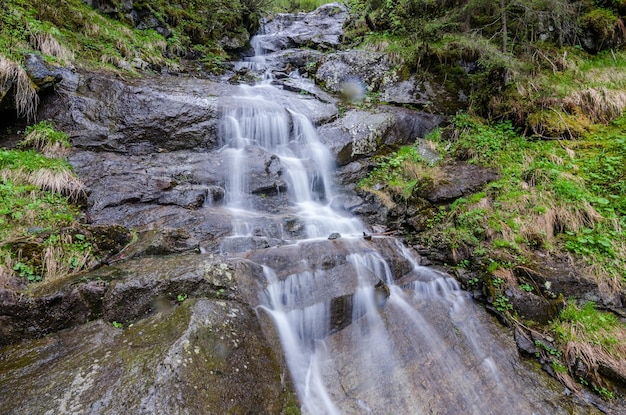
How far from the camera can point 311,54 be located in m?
12.8

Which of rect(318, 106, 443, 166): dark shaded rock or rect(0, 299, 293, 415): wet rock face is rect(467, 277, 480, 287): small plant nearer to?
rect(0, 299, 293, 415): wet rock face

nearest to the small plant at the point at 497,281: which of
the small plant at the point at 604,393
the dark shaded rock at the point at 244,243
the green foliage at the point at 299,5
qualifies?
the small plant at the point at 604,393

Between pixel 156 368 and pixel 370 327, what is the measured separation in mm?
2435

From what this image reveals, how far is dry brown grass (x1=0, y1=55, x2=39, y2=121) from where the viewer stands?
Result: 5.04 meters

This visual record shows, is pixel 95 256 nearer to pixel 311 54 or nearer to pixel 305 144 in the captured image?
pixel 305 144

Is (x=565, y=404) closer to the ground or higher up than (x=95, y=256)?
closer to the ground

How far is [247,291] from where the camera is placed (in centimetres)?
351

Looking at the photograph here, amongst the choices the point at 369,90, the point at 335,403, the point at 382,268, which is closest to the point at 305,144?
the point at 369,90

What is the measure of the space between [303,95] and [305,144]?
2.46 metres

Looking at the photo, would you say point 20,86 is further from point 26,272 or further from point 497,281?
point 497,281

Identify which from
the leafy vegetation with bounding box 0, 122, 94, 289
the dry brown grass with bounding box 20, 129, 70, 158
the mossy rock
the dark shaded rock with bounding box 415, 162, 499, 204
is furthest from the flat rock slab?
the mossy rock

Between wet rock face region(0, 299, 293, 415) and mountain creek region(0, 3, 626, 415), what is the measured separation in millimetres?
14

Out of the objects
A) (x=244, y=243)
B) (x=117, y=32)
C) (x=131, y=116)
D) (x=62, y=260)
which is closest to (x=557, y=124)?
(x=244, y=243)

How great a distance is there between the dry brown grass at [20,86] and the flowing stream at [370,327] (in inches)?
157
